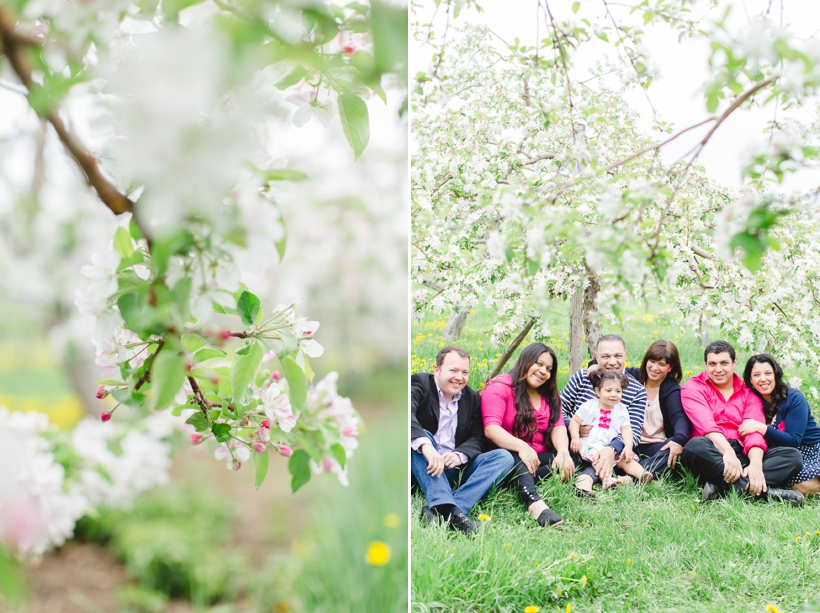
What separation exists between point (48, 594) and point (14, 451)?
219 centimetres

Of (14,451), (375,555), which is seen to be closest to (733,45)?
(14,451)

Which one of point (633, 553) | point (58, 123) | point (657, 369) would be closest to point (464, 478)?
point (633, 553)

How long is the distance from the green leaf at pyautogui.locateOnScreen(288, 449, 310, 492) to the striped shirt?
45.7 inches

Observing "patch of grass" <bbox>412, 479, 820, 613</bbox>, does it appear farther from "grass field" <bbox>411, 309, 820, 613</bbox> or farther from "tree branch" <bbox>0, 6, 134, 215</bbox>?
"tree branch" <bbox>0, 6, 134, 215</bbox>

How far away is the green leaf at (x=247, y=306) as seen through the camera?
61cm

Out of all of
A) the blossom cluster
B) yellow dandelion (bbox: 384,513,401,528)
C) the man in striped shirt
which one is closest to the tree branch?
the blossom cluster

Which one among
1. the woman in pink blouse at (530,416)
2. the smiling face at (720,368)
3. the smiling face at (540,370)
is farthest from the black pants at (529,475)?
the smiling face at (720,368)

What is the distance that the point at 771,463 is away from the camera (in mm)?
1704

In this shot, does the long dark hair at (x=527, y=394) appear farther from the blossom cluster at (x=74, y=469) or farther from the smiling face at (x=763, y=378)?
the blossom cluster at (x=74, y=469)

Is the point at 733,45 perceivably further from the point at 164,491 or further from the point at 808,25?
the point at 164,491

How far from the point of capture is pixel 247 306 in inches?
24.2

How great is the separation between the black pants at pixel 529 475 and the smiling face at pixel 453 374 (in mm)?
245

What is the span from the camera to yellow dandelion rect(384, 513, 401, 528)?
2150mm

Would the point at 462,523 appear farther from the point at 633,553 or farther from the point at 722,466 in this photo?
the point at 722,466
